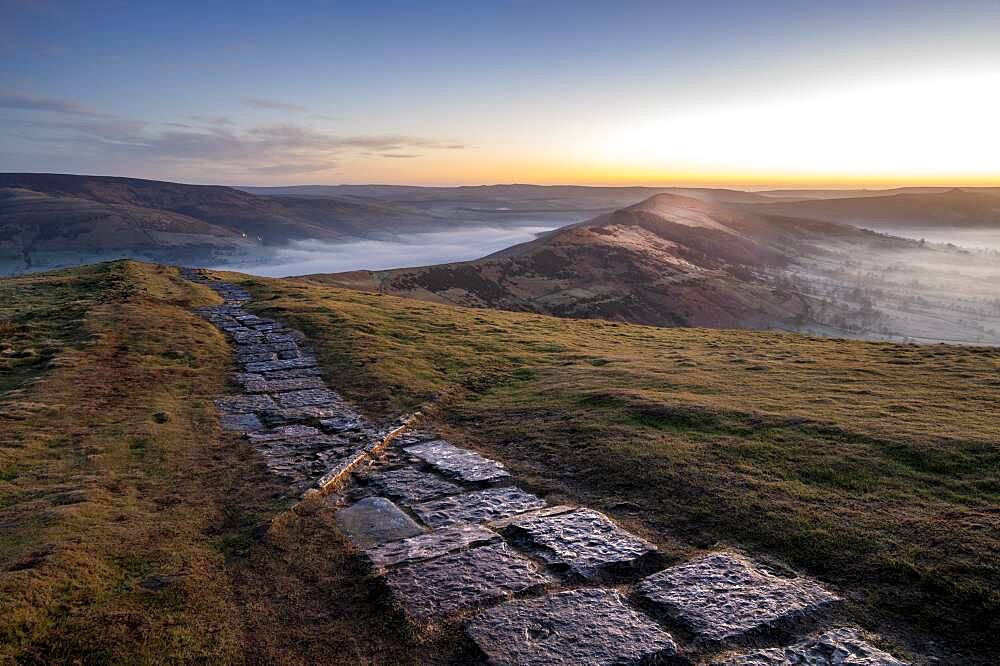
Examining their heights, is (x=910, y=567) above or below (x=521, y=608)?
above

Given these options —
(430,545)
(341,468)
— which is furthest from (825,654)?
(341,468)

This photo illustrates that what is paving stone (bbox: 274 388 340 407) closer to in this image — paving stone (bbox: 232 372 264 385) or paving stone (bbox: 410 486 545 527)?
A: paving stone (bbox: 232 372 264 385)

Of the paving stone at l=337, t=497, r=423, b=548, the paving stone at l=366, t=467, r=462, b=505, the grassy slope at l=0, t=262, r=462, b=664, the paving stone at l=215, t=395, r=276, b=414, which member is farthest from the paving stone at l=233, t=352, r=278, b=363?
the paving stone at l=337, t=497, r=423, b=548

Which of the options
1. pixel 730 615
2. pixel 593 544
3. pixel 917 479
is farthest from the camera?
pixel 917 479

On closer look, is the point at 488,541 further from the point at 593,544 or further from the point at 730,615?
the point at 730,615

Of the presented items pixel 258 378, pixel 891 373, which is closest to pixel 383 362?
pixel 258 378

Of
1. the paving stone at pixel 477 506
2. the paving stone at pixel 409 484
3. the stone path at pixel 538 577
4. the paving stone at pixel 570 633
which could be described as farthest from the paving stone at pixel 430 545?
the paving stone at pixel 570 633
